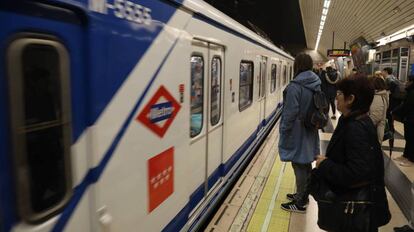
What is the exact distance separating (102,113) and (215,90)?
2.35m

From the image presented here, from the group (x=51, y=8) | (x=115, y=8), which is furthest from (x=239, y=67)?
(x=51, y=8)

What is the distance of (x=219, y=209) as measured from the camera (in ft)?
14.2

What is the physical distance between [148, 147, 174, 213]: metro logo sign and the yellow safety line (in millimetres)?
1558

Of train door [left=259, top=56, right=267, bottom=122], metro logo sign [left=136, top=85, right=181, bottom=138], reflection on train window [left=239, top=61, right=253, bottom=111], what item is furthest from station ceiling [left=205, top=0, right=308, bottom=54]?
metro logo sign [left=136, top=85, right=181, bottom=138]

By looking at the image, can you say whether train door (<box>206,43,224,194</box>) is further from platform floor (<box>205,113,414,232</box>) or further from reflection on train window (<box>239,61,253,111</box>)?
reflection on train window (<box>239,61,253,111</box>)

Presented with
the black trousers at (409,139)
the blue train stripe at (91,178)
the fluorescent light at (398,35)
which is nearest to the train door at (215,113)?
the blue train stripe at (91,178)

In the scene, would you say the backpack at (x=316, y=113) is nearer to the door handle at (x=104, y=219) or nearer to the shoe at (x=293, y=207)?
the shoe at (x=293, y=207)

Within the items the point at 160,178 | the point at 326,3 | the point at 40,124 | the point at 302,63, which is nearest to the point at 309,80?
the point at 302,63

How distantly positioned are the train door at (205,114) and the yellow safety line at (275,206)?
25.8 inches

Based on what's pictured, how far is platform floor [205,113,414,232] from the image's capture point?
3895 mm

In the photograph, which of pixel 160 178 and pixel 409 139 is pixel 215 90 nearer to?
pixel 160 178

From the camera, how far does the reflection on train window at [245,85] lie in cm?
538

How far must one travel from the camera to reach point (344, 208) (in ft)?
7.54

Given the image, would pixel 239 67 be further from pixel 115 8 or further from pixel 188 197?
pixel 115 8
